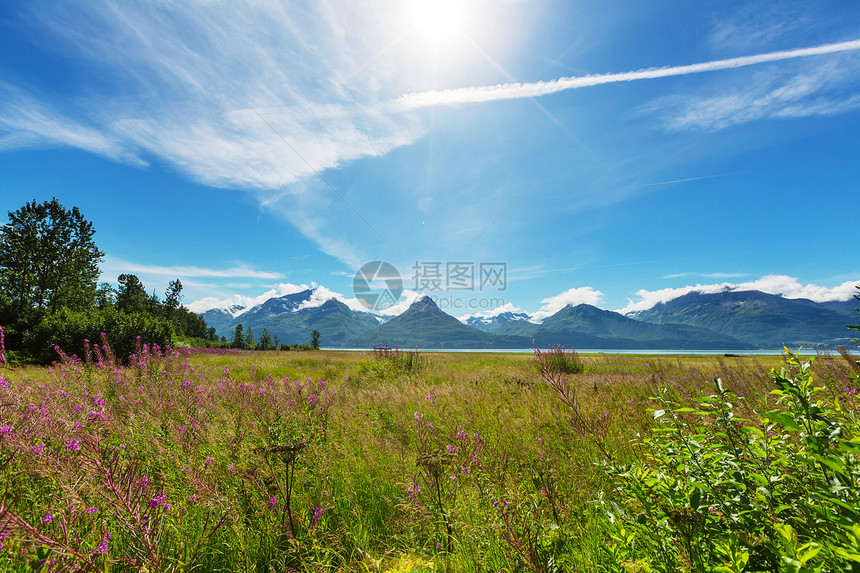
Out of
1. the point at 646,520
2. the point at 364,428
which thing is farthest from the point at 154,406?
the point at 646,520

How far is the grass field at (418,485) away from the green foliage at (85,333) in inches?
589

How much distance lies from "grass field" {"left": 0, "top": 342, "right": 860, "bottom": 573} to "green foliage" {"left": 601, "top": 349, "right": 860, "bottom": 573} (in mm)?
13

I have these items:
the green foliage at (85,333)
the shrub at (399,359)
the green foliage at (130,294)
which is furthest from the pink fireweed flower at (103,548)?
the green foliage at (130,294)

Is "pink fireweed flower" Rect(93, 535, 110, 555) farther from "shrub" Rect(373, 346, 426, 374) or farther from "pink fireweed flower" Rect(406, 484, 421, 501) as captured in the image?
"shrub" Rect(373, 346, 426, 374)

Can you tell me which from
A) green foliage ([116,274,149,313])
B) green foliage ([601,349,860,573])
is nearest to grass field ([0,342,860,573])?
green foliage ([601,349,860,573])

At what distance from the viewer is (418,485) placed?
3064 millimetres

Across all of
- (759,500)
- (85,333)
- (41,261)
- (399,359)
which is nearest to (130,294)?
(41,261)

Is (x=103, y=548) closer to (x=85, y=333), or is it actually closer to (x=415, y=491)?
(x=415, y=491)

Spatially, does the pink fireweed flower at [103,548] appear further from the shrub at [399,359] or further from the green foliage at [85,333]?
the green foliage at [85,333]

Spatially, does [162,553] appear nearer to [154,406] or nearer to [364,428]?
[364,428]

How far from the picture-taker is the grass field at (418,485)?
148cm

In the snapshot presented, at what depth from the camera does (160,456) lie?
3.60 metres

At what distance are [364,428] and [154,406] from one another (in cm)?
296

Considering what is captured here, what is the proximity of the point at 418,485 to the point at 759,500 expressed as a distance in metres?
2.38
